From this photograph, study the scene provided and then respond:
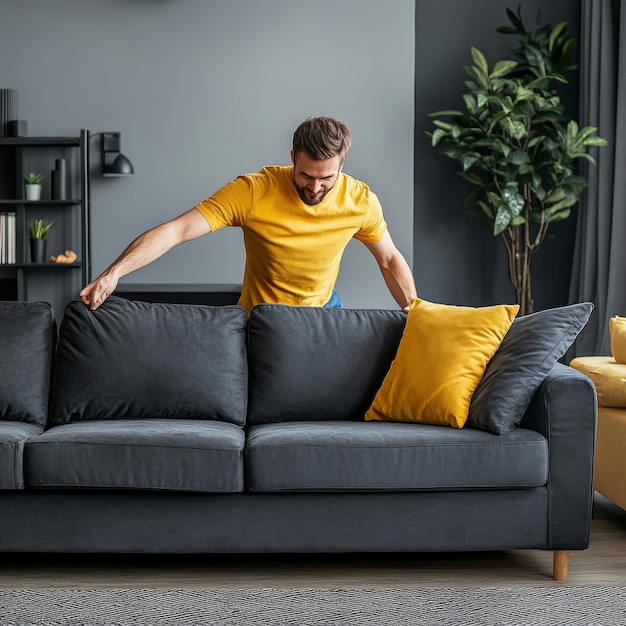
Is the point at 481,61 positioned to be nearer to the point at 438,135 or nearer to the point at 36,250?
the point at 438,135

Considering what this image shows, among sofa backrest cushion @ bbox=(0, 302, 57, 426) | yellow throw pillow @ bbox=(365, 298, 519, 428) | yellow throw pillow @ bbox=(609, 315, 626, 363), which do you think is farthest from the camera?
yellow throw pillow @ bbox=(609, 315, 626, 363)

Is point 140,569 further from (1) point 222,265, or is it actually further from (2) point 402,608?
(1) point 222,265

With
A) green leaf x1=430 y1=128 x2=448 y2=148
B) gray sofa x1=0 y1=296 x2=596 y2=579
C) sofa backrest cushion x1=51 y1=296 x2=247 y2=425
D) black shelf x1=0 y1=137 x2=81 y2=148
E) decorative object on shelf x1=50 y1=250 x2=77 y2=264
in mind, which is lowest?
gray sofa x1=0 y1=296 x2=596 y2=579

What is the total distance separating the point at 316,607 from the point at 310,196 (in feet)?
4.45

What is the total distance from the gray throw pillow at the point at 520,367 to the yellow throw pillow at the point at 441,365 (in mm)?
45

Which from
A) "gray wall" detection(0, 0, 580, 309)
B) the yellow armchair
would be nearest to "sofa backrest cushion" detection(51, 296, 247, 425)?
the yellow armchair

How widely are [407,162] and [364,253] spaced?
63 centimetres

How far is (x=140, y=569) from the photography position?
9.02 ft

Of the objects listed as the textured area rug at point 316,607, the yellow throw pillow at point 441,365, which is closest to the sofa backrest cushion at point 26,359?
the textured area rug at point 316,607

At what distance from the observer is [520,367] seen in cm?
279

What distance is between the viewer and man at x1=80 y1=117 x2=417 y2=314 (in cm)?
302

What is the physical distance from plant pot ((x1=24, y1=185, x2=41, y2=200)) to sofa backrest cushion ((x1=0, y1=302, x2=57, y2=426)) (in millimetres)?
2474

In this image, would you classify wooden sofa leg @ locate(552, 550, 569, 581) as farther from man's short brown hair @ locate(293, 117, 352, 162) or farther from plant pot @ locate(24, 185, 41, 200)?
plant pot @ locate(24, 185, 41, 200)

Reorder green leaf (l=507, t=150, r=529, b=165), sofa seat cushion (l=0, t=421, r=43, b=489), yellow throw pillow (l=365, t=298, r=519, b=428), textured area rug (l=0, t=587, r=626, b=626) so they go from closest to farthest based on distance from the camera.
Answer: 1. textured area rug (l=0, t=587, r=626, b=626)
2. sofa seat cushion (l=0, t=421, r=43, b=489)
3. yellow throw pillow (l=365, t=298, r=519, b=428)
4. green leaf (l=507, t=150, r=529, b=165)
